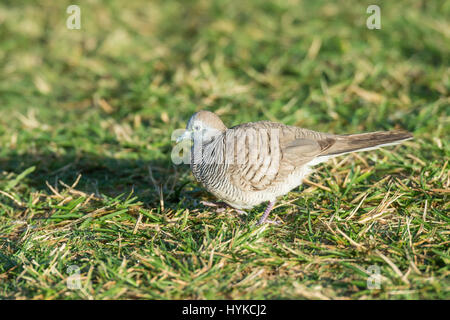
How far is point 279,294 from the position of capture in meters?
3.47

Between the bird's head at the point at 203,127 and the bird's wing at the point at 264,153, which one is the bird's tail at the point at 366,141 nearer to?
the bird's wing at the point at 264,153

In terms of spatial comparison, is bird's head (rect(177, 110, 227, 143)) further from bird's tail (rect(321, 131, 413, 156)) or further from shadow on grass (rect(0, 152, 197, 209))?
bird's tail (rect(321, 131, 413, 156))

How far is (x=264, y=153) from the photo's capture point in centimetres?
422

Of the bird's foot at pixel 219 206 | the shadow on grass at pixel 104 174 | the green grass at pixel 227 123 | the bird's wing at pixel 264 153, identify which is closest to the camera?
the green grass at pixel 227 123

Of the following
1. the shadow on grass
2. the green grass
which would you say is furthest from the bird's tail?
the shadow on grass

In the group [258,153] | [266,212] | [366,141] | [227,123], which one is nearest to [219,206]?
[266,212]

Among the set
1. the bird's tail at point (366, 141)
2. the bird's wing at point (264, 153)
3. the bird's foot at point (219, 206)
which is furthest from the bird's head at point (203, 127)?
the bird's tail at point (366, 141)

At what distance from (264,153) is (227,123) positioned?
2.00 m

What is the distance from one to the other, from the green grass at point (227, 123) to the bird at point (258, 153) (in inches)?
12.1

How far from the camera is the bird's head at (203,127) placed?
4320mm

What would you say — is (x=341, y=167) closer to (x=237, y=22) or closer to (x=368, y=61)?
(x=368, y=61)

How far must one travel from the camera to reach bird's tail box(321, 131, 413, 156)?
13.9 feet

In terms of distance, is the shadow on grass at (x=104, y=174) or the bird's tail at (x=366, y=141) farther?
the shadow on grass at (x=104, y=174)

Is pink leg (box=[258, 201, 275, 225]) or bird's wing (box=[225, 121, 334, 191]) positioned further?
pink leg (box=[258, 201, 275, 225])
